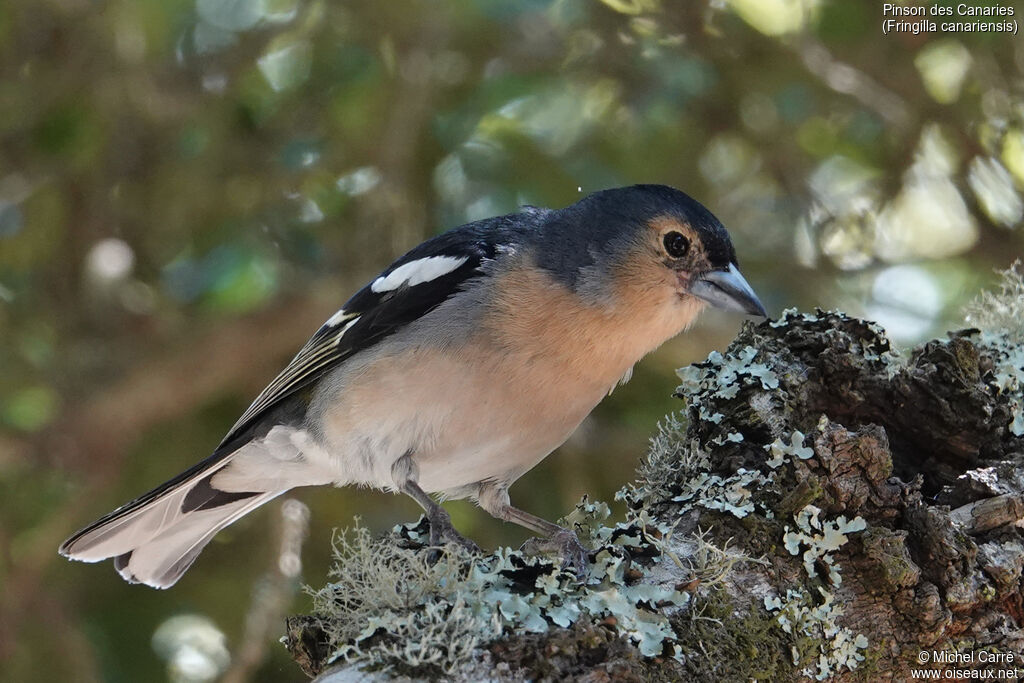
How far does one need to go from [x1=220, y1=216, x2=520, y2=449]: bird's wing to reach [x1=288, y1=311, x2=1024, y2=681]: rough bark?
122cm

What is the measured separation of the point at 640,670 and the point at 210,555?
4031 millimetres

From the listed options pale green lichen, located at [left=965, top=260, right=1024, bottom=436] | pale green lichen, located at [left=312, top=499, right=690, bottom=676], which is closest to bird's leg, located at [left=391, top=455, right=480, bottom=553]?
pale green lichen, located at [left=312, top=499, right=690, bottom=676]

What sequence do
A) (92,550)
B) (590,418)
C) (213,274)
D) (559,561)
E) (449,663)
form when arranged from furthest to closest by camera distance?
(590,418)
(213,274)
(92,550)
(559,561)
(449,663)

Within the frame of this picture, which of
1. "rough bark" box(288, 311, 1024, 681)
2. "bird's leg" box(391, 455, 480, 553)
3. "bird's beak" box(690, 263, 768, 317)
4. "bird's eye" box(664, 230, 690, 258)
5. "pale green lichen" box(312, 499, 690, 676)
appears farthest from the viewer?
"bird's eye" box(664, 230, 690, 258)

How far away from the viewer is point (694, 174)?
19.2 feet

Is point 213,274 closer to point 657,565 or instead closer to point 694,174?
point 694,174

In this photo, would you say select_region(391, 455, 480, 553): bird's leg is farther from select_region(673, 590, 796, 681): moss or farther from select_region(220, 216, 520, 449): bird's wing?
select_region(673, 590, 796, 681): moss

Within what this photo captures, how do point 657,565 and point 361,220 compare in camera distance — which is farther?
point 361,220

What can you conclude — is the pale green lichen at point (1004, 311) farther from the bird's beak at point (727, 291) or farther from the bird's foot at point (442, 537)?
the bird's foot at point (442, 537)

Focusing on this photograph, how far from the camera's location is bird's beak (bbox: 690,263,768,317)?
12.5ft

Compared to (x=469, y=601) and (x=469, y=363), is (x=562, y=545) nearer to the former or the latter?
(x=469, y=601)

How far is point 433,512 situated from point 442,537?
0.64 feet

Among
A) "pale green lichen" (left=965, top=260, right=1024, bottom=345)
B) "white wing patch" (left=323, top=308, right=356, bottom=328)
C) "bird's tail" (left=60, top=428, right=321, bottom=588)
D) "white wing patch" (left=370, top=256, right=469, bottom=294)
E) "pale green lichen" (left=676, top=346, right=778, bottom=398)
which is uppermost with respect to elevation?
"white wing patch" (left=370, top=256, right=469, bottom=294)

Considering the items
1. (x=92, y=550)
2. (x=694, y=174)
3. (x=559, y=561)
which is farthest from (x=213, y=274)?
(x=559, y=561)
